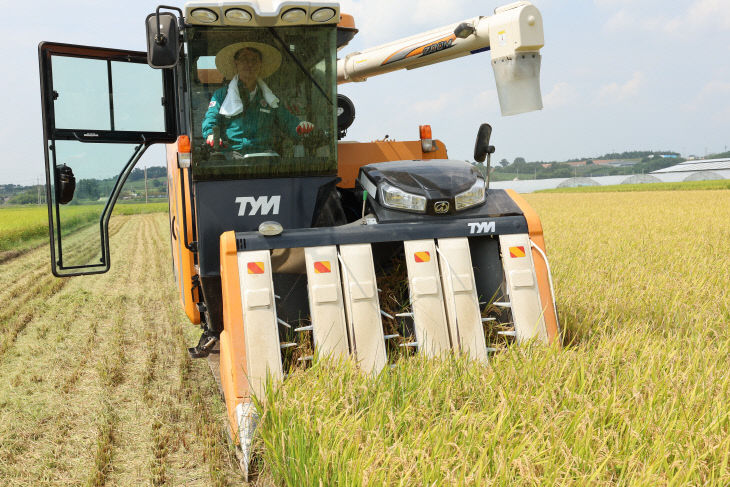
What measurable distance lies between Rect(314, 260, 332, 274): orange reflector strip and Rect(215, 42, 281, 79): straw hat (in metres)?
1.35

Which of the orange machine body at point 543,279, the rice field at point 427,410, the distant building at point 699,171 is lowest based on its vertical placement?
the rice field at point 427,410

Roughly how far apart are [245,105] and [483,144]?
1.45m

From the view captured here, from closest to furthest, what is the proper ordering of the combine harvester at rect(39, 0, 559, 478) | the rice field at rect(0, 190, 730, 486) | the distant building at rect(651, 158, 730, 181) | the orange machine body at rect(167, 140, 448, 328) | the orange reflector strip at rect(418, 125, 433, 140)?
the rice field at rect(0, 190, 730, 486) < the combine harvester at rect(39, 0, 559, 478) < the orange machine body at rect(167, 140, 448, 328) < the orange reflector strip at rect(418, 125, 433, 140) < the distant building at rect(651, 158, 730, 181)

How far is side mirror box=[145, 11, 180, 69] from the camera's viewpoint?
3197 millimetres

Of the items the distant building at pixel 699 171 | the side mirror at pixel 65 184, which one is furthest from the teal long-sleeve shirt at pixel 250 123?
the distant building at pixel 699 171

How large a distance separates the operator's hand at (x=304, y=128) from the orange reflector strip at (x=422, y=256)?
3.85 ft

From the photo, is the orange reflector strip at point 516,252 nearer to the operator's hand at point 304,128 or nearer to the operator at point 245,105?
the operator's hand at point 304,128

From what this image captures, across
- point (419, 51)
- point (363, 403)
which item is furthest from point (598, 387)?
point (419, 51)

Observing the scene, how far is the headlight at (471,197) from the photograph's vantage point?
3.49 meters

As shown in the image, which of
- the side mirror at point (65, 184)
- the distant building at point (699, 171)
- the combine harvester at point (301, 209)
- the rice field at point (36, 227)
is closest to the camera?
the combine harvester at point (301, 209)

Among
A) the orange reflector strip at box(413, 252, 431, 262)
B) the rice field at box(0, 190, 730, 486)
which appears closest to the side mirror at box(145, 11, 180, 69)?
the orange reflector strip at box(413, 252, 431, 262)

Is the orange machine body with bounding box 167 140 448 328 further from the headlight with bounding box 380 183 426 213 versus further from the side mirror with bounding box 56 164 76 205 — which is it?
the headlight with bounding box 380 183 426 213

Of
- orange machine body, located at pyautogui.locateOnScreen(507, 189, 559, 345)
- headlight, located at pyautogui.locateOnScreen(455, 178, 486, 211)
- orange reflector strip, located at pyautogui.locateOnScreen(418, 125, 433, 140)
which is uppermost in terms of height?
orange reflector strip, located at pyautogui.locateOnScreen(418, 125, 433, 140)

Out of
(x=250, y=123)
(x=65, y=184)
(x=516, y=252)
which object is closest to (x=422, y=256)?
(x=516, y=252)
